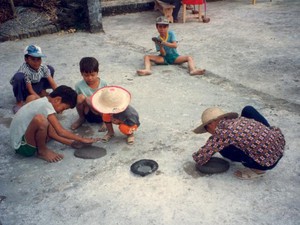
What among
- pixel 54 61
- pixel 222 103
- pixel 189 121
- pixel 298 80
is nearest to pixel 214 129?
pixel 189 121

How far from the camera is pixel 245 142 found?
2953 mm

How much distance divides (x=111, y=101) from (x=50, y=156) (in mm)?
779

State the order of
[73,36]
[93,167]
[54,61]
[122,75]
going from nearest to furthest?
[93,167], [122,75], [54,61], [73,36]

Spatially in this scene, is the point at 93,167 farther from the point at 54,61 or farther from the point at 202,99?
the point at 54,61

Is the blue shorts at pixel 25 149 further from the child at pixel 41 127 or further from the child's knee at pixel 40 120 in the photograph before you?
the child's knee at pixel 40 120

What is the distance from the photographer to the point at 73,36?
7.68 m

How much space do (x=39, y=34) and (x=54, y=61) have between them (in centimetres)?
189

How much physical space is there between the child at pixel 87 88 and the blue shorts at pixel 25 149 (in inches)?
25.6

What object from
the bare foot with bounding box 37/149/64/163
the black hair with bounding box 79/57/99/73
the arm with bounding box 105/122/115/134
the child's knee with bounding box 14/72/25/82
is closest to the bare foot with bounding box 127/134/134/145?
the arm with bounding box 105/122/115/134

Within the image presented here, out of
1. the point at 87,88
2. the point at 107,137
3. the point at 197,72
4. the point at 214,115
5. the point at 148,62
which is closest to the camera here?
→ the point at 214,115

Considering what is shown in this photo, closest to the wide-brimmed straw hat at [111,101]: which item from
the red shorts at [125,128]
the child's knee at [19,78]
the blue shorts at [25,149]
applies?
the red shorts at [125,128]

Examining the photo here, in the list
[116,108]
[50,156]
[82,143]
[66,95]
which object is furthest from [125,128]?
[50,156]

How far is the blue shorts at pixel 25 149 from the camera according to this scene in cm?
350

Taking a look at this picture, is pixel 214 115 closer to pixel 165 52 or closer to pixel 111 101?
pixel 111 101
